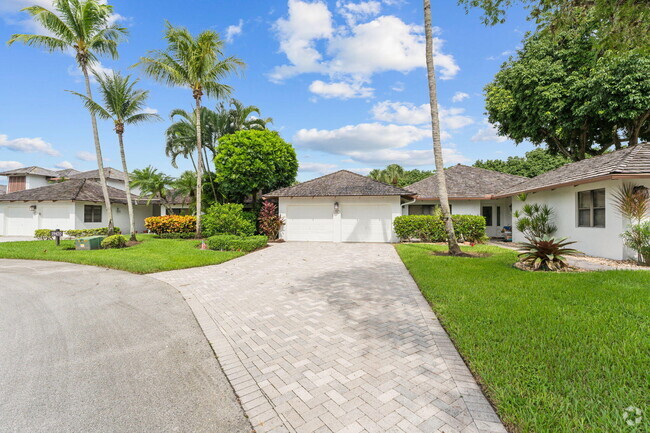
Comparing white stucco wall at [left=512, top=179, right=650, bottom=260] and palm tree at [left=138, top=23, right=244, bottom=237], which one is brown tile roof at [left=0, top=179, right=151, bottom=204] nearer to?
palm tree at [left=138, top=23, right=244, bottom=237]

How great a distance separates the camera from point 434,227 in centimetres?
1488

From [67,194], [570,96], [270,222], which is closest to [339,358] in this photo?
[270,222]

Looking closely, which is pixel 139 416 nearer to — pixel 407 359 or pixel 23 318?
pixel 407 359

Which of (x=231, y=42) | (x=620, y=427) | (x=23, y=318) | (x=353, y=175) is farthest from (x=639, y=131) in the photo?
(x=23, y=318)

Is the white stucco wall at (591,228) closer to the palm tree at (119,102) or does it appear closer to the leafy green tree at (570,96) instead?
the leafy green tree at (570,96)

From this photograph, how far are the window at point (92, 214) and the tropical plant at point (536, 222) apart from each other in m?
27.8

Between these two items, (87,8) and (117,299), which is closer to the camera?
(117,299)

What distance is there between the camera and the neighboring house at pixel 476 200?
18422 millimetres

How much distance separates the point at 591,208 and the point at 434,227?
6.12 m

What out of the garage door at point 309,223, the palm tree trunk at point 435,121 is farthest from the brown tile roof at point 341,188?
the palm tree trunk at point 435,121

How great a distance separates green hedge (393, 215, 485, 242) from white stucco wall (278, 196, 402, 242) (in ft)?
1.94

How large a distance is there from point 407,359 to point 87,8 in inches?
756

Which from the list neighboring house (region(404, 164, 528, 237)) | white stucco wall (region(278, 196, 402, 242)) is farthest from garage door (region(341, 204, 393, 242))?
neighboring house (region(404, 164, 528, 237))

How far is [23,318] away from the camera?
4.72 m
